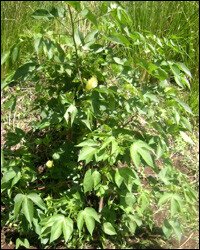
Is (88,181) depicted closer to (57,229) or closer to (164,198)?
(57,229)

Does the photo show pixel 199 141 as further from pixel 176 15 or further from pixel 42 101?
pixel 42 101

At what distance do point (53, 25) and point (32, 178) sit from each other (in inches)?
65.0

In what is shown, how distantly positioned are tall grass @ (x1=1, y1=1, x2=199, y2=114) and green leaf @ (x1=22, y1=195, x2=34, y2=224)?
154 cm

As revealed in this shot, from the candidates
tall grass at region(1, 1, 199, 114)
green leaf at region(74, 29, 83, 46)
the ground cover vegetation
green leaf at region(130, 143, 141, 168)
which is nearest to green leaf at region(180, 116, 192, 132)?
the ground cover vegetation

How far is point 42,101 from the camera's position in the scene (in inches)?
75.5

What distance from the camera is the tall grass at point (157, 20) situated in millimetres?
3049

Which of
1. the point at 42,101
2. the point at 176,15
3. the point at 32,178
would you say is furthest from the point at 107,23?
the point at 176,15

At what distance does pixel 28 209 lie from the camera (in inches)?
69.0

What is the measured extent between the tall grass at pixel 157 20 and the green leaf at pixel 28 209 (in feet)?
5.06

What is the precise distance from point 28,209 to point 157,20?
1936 mm

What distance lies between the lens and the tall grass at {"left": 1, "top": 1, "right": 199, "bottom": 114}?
3.05 m

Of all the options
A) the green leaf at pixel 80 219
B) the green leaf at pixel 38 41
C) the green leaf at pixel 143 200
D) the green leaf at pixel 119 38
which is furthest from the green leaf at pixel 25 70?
the green leaf at pixel 143 200

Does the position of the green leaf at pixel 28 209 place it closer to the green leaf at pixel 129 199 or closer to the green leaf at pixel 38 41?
the green leaf at pixel 129 199

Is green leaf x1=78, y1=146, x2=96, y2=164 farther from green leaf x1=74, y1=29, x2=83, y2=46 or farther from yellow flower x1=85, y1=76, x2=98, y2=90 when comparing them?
green leaf x1=74, y1=29, x2=83, y2=46
